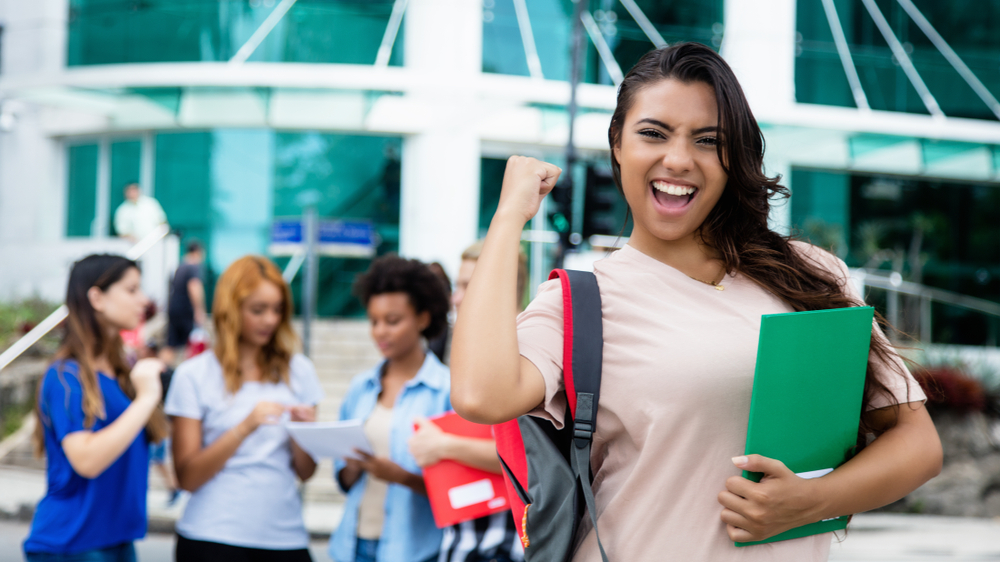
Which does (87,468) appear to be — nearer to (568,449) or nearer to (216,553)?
(216,553)

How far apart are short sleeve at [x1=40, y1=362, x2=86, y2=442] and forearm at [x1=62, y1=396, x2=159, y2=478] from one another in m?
0.05

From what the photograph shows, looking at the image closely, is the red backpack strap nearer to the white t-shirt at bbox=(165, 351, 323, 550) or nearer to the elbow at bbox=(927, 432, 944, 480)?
the elbow at bbox=(927, 432, 944, 480)

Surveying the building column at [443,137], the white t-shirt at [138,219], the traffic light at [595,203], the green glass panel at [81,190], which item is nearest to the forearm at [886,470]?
the traffic light at [595,203]

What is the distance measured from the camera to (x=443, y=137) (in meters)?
15.5

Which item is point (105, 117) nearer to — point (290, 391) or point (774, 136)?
point (774, 136)

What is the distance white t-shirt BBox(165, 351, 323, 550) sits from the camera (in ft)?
11.0

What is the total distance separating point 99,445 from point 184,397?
15.8 inches

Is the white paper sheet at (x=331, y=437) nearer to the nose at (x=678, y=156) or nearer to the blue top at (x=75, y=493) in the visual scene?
the blue top at (x=75, y=493)

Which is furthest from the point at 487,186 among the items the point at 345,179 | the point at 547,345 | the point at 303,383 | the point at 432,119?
the point at 547,345

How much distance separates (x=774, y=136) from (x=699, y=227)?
15571mm

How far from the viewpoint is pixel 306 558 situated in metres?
3.54

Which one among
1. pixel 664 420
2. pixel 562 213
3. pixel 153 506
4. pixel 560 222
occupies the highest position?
pixel 562 213

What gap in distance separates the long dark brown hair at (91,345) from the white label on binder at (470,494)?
1290mm

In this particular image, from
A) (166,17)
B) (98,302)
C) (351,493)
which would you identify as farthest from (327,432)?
(166,17)
